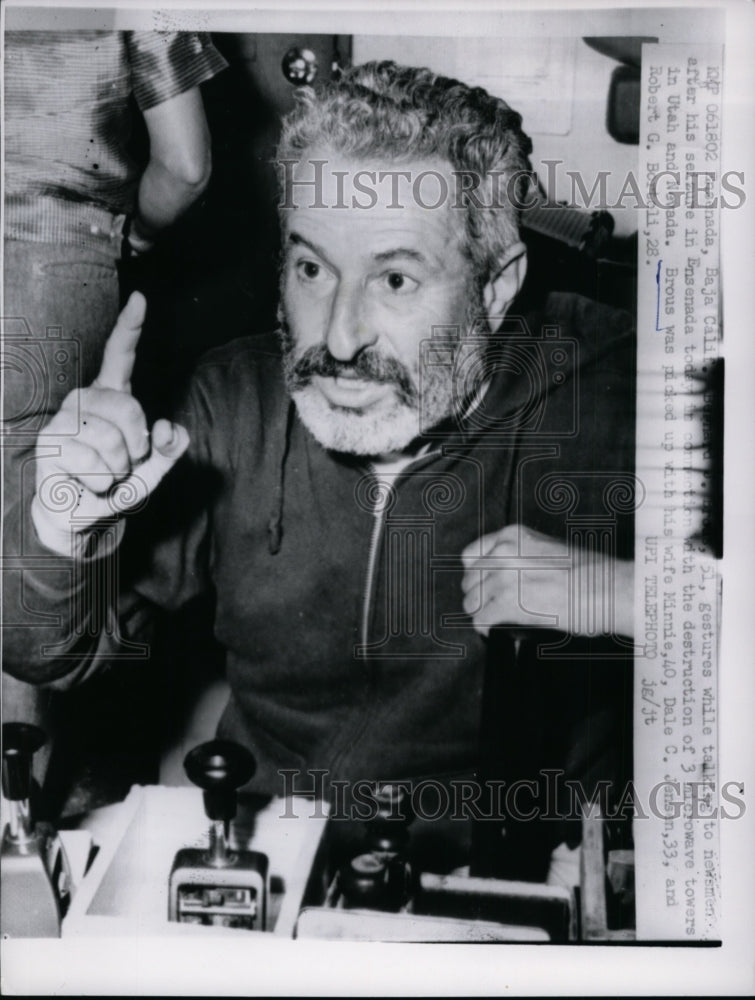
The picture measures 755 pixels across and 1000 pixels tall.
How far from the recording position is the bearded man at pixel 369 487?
35.5 inches

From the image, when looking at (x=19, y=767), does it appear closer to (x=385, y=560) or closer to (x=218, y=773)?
(x=218, y=773)

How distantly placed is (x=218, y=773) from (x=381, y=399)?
36 centimetres

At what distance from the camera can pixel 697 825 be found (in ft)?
3.05

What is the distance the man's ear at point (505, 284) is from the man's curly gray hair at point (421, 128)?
0.8 inches

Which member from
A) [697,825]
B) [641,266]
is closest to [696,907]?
[697,825]

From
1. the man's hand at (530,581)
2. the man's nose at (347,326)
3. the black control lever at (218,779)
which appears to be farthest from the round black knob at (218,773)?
the man's nose at (347,326)

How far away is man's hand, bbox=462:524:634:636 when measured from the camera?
915mm

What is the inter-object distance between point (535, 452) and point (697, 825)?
374 millimetres

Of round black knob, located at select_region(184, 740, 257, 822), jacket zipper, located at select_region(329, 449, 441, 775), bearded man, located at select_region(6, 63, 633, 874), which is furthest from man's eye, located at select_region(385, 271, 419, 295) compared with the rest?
round black knob, located at select_region(184, 740, 257, 822)

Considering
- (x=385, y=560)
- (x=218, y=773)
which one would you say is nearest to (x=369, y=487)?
(x=385, y=560)

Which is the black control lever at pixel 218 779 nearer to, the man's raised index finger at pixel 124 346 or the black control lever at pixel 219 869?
the black control lever at pixel 219 869

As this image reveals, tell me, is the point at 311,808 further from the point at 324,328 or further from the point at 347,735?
the point at 324,328

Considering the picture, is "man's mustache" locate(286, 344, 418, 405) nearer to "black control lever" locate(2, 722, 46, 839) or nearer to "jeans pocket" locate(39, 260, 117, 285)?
"jeans pocket" locate(39, 260, 117, 285)

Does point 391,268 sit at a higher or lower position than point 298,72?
lower
